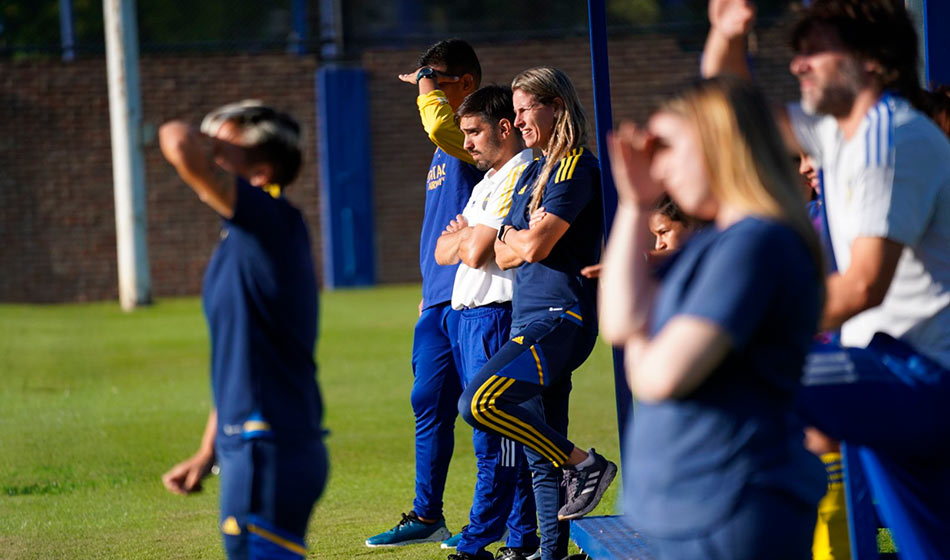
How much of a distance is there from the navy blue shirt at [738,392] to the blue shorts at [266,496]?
102 centimetres

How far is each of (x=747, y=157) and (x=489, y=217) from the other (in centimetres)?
280

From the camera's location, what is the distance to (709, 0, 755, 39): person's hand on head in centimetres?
346

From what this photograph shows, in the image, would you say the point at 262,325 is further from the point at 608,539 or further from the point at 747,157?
the point at 608,539

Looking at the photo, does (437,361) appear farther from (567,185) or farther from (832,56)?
(832,56)

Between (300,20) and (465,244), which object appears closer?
(465,244)

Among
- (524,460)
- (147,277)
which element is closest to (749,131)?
(524,460)

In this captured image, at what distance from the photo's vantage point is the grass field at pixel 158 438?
6383 millimetres

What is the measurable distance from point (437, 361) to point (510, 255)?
1.12m

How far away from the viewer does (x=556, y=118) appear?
5.21 meters

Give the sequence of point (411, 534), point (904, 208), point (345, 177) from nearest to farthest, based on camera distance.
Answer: point (904, 208) < point (411, 534) < point (345, 177)

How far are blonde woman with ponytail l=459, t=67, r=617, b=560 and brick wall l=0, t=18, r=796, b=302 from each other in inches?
647

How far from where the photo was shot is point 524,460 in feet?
18.6

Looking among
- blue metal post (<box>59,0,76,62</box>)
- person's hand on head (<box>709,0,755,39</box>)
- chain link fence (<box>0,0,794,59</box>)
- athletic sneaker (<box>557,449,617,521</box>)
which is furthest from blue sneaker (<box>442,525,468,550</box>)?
blue metal post (<box>59,0,76,62</box>)

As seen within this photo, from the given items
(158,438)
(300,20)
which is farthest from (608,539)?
(300,20)
